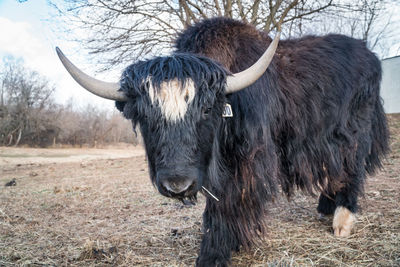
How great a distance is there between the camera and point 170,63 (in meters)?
2.00

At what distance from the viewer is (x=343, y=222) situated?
2996 mm

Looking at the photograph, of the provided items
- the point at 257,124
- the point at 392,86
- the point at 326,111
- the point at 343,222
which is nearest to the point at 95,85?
the point at 257,124

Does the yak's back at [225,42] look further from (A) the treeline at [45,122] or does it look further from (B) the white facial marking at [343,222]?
(A) the treeline at [45,122]

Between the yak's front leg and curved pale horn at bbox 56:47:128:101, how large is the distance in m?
1.17

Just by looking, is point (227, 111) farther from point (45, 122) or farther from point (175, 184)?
point (45, 122)

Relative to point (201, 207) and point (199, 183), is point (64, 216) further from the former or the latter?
point (199, 183)

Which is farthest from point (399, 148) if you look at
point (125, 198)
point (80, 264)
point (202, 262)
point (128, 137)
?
point (128, 137)

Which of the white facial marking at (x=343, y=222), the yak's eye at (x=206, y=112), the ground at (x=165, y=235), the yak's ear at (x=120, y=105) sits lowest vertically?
the ground at (x=165, y=235)

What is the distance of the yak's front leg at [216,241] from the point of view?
2260 millimetres

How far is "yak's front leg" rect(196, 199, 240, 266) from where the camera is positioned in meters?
2.26

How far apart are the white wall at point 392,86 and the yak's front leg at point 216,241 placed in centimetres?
1908

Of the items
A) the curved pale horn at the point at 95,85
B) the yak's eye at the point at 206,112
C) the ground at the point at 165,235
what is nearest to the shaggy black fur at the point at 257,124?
the yak's eye at the point at 206,112

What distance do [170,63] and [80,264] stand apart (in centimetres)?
191

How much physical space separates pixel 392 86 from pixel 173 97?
67.1 ft
